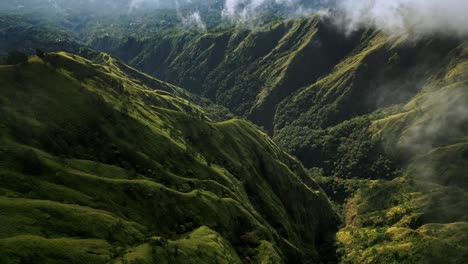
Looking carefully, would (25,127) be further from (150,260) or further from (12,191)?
(150,260)

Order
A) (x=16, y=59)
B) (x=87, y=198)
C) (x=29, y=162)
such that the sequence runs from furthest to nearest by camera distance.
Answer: (x=16, y=59) → (x=87, y=198) → (x=29, y=162)

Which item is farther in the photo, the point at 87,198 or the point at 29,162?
the point at 87,198

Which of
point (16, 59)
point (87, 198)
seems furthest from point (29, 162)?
point (16, 59)

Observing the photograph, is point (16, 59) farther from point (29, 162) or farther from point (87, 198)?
point (87, 198)

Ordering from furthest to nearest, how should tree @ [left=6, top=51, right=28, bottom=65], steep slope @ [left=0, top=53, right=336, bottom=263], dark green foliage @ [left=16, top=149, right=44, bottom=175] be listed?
tree @ [left=6, top=51, right=28, bottom=65] < dark green foliage @ [left=16, top=149, right=44, bottom=175] < steep slope @ [left=0, top=53, right=336, bottom=263]

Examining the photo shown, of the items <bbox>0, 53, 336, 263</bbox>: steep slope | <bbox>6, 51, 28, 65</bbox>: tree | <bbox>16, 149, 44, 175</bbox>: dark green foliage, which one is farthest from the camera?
<bbox>6, 51, 28, 65</bbox>: tree

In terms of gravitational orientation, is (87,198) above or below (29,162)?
below

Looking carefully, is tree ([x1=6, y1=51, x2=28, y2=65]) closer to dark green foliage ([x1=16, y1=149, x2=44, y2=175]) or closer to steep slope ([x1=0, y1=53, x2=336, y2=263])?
steep slope ([x1=0, y1=53, x2=336, y2=263])

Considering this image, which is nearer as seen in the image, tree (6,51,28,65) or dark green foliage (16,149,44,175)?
dark green foliage (16,149,44,175)

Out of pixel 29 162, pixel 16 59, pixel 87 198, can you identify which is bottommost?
pixel 87 198

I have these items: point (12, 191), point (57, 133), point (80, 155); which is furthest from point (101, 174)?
point (12, 191)

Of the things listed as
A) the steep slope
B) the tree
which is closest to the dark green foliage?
the steep slope
